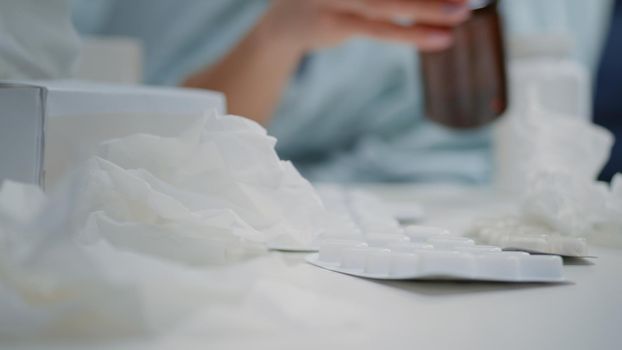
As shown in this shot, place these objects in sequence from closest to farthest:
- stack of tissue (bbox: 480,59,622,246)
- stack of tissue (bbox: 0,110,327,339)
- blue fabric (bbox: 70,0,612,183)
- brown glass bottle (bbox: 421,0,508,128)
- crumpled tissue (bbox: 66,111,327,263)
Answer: stack of tissue (bbox: 0,110,327,339) < crumpled tissue (bbox: 66,111,327,263) < stack of tissue (bbox: 480,59,622,246) < brown glass bottle (bbox: 421,0,508,128) < blue fabric (bbox: 70,0,612,183)

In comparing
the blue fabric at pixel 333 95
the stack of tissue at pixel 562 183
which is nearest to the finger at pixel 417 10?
the stack of tissue at pixel 562 183

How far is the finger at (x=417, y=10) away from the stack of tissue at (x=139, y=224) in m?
0.52

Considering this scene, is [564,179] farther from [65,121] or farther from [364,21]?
[364,21]

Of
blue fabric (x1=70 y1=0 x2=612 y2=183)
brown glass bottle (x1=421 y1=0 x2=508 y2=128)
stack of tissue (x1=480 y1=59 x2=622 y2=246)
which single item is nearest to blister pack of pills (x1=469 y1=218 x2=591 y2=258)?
stack of tissue (x1=480 y1=59 x2=622 y2=246)

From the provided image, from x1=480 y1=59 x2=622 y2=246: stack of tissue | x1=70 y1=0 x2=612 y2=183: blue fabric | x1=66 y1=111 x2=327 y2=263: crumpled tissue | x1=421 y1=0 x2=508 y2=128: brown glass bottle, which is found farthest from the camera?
x1=70 y1=0 x2=612 y2=183: blue fabric

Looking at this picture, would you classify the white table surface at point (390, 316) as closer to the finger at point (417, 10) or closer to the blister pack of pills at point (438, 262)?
the blister pack of pills at point (438, 262)

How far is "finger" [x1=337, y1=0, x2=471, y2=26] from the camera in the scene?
0.89 metres

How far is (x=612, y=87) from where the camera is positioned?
1591 mm

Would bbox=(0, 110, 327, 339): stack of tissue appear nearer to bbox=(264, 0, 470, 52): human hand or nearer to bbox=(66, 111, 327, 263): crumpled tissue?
bbox=(66, 111, 327, 263): crumpled tissue

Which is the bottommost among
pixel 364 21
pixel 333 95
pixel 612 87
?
pixel 333 95

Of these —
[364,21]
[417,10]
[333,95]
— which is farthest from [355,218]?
[333,95]

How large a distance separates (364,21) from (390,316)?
2.92 ft

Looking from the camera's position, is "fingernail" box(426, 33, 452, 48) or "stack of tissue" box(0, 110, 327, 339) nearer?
"stack of tissue" box(0, 110, 327, 339)

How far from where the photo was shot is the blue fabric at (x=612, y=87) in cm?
152
